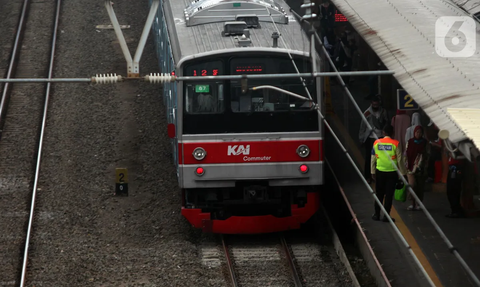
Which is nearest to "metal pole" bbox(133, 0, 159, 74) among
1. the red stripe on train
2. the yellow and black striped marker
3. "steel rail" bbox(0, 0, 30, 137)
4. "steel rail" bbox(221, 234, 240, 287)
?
the red stripe on train

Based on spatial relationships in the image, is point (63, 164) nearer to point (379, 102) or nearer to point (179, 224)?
point (179, 224)

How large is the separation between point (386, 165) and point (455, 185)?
933 millimetres

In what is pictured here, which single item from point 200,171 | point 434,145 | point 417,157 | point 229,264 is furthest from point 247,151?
point 434,145

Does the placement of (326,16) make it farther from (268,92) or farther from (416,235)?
(416,235)

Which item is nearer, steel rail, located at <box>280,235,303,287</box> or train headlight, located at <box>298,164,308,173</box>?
steel rail, located at <box>280,235,303,287</box>

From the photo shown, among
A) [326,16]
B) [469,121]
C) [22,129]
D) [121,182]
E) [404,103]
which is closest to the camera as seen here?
[469,121]

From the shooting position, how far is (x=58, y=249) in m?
11.8

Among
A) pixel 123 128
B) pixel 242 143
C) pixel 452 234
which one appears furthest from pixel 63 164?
pixel 452 234

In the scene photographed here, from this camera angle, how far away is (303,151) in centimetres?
1149

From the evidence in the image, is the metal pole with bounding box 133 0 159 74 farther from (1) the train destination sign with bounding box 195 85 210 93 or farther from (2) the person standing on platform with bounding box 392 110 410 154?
(2) the person standing on platform with bounding box 392 110 410 154

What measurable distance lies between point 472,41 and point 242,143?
340cm

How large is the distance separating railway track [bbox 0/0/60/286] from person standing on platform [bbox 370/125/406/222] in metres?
4.94

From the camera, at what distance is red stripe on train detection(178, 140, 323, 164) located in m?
11.5

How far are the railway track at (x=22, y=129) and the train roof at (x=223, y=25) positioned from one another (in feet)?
11.9
